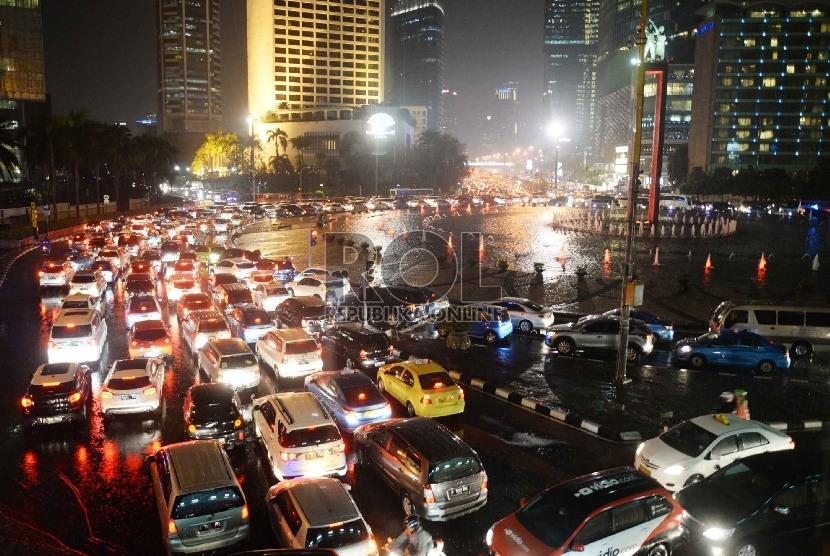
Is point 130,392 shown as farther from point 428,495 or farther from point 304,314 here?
point 304,314

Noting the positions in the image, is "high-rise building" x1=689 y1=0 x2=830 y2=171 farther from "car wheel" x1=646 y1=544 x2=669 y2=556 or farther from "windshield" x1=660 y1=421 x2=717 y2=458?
"car wheel" x1=646 y1=544 x2=669 y2=556

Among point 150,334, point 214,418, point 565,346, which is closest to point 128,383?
point 214,418

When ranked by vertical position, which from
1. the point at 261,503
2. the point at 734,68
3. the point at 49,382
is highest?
the point at 734,68

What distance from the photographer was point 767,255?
1770 inches

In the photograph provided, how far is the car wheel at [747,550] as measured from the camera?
9188 mm

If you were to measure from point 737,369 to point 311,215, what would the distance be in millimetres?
64874

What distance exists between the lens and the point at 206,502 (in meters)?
9.47

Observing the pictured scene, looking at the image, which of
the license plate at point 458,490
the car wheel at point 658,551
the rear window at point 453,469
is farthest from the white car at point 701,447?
the license plate at point 458,490

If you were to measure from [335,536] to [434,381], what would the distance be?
22.2 ft

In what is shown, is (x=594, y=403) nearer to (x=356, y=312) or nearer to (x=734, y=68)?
(x=356, y=312)

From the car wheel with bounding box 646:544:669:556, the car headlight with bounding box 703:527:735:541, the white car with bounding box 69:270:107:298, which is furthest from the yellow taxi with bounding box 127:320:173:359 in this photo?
the car headlight with bounding box 703:527:735:541

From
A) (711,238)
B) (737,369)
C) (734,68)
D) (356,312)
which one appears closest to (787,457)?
(737,369)

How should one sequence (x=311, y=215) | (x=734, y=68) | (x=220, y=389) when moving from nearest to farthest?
(x=220, y=389)
(x=311, y=215)
(x=734, y=68)

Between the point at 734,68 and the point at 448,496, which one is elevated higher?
the point at 734,68
